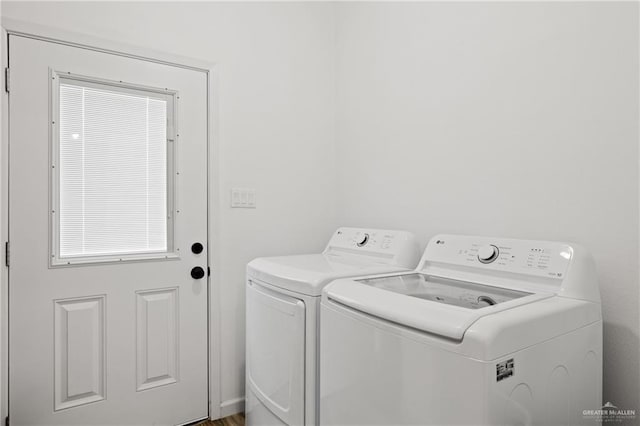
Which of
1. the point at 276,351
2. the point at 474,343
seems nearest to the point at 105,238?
the point at 276,351

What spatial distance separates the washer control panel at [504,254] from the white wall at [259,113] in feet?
3.16

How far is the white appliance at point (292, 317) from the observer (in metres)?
1.35

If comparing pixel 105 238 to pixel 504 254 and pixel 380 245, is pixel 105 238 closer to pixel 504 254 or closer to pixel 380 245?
pixel 380 245

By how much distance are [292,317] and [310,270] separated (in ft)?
0.68

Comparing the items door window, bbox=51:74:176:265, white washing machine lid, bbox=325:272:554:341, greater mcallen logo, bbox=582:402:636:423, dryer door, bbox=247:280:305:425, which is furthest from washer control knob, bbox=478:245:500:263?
door window, bbox=51:74:176:265

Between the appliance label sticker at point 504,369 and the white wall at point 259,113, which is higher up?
the white wall at point 259,113

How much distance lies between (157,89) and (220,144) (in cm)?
40

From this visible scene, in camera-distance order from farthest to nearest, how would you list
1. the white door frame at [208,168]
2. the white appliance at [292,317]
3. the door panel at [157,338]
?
the door panel at [157,338] < the white door frame at [208,168] < the white appliance at [292,317]

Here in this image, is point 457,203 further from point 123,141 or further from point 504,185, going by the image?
point 123,141

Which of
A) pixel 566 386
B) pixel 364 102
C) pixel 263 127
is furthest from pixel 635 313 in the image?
pixel 263 127

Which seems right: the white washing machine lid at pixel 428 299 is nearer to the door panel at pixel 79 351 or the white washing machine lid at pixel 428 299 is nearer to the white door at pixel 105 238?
the white door at pixel 105 238

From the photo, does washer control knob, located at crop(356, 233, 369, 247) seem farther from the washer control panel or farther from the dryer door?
the dryer door

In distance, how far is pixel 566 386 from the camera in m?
1.02

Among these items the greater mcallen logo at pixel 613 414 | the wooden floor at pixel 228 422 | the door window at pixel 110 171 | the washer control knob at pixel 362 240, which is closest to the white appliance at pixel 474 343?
the greater mcallen logo at pixel 613 414
